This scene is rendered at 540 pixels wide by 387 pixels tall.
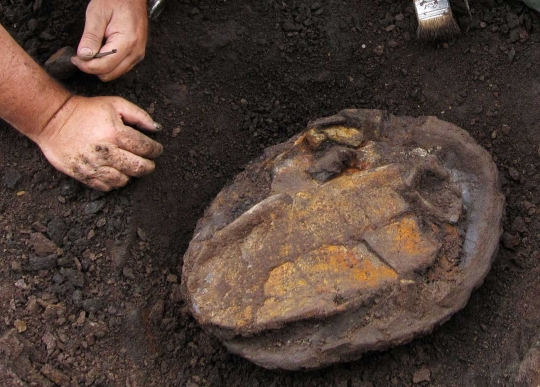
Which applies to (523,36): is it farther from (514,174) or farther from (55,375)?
(55,375)

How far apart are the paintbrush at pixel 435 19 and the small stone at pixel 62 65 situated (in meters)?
1.50

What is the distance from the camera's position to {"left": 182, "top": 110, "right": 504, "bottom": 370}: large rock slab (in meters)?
2.01

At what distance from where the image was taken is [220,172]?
268 centimetres

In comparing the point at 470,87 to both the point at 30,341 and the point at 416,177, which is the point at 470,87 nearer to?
the point at 416,177

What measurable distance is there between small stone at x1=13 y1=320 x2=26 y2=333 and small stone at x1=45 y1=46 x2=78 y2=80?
1.02 metres

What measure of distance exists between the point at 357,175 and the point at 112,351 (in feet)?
3.54

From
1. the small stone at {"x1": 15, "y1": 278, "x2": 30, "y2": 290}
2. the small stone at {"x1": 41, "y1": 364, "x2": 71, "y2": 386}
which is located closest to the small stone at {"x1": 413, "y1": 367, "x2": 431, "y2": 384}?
the small stone at {"x1": 41, "y1": 364, "x2": 71, "y2": 386}

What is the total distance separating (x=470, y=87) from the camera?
2.74m

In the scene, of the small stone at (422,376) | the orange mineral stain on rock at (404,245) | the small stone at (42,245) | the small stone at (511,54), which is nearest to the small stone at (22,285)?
the small stone at (42,245)

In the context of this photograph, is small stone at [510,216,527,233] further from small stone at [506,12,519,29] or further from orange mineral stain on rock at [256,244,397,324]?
small stone at [506,12,519,29]

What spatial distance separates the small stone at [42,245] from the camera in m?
2.36

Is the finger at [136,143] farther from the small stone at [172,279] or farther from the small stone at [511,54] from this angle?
the small stone at [511,54]

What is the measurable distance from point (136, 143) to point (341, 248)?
879 millimetres

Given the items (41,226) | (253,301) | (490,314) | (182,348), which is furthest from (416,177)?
(41,226)
